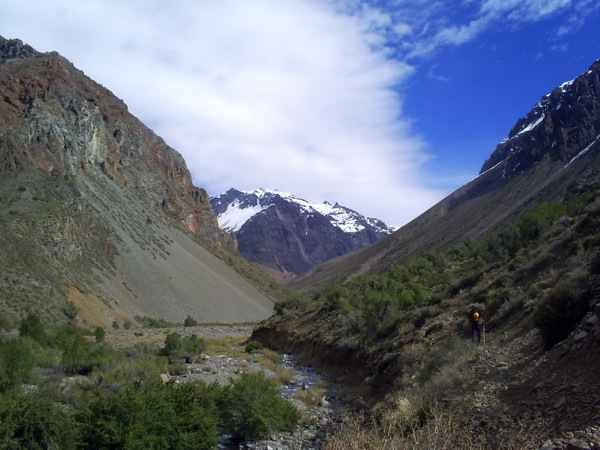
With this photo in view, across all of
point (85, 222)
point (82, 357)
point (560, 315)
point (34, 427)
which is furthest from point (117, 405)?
point (85, 222)

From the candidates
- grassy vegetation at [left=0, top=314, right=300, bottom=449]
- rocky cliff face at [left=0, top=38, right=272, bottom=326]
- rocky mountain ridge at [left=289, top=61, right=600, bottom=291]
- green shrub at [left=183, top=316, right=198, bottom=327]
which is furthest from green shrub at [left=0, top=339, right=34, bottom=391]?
rocky mountain ridge at [left=289, top=61, right=600, bottom=291]

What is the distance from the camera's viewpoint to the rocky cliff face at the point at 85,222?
5175 cm

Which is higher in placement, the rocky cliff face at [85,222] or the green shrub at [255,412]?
the rocky cliff face at [85,222]

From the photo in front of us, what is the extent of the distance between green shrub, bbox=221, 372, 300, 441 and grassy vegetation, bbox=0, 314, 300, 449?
0.03 meters

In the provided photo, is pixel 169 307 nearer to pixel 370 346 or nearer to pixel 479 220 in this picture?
pixel 370 346

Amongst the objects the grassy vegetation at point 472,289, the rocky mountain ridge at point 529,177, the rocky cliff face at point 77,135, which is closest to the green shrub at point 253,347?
the grassy vegetation at point 472,289

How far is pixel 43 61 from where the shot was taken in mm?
91625

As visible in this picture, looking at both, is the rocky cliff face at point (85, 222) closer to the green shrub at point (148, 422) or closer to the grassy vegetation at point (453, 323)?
the grassy vegetation at point (453, 323)

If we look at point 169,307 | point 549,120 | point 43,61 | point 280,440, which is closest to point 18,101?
point 43,61

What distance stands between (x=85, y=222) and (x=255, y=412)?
199ft

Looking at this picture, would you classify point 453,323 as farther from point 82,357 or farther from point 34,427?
point 82,357

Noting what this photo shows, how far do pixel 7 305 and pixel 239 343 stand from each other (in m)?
19.3

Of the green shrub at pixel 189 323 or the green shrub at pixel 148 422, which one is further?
the green shrub at pixel 189 323

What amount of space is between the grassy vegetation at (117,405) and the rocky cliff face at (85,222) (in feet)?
70.8
